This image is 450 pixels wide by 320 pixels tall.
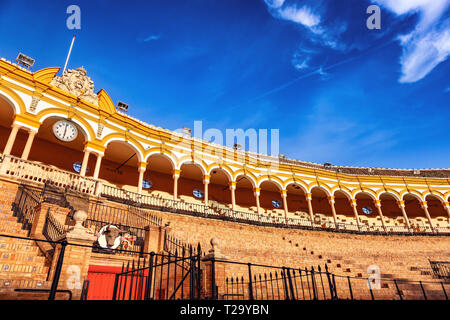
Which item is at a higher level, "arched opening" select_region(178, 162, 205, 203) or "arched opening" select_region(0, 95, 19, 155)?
"arched opening" select_region(0, 95, 19, 155)

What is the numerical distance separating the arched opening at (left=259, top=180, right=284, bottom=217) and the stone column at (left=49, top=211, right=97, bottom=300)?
20.4 m

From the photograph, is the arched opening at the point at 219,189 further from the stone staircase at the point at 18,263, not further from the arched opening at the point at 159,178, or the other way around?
the stone staircase at the point at 18,263

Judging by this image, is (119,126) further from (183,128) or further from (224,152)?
(224,152)

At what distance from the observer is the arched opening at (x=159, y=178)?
2206 cm

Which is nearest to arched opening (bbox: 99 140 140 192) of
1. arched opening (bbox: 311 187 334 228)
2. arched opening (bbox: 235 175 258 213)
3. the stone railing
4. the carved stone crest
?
the carved stone crest

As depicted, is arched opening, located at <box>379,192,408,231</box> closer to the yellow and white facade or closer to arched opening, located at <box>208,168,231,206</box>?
the yellow and white facade

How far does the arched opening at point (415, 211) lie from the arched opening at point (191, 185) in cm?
2102

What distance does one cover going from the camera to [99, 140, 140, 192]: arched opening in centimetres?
2028

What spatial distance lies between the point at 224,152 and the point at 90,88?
35.8 ft

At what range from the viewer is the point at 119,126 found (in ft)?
61.8

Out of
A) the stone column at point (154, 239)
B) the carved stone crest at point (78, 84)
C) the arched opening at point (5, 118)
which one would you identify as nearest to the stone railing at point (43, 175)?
the arched opening at point (5, 118)

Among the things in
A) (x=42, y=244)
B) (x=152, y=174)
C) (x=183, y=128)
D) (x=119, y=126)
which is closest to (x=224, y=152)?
(x=183, y=128)

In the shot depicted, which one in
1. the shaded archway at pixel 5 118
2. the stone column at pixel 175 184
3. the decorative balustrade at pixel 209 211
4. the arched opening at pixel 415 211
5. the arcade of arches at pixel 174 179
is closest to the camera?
the shaded archway at pixel 5 118
